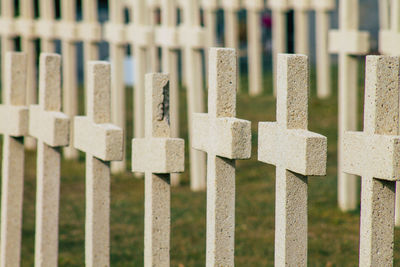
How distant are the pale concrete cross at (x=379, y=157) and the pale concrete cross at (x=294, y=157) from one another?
0.13 metres

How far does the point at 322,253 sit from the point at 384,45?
1.21 m

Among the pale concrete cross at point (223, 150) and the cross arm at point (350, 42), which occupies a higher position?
the cross arm at point (350, 42)

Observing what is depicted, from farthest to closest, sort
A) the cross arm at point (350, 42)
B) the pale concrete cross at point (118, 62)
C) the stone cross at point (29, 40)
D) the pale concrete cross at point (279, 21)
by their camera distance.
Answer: the pale concrete cross at point (279, 21), the stone cross at point (29, 40), the pale concrete cross at point (118, 62), the cross arm at point (350, 42)

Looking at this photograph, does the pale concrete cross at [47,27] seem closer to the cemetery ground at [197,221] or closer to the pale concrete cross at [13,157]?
the cemetery ground at [197,221]

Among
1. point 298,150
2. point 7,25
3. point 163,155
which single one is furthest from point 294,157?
point 7,25

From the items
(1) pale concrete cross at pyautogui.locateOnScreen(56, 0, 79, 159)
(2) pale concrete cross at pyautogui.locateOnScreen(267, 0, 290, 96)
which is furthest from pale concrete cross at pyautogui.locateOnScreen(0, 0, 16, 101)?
(2) pale concrete cross at pyautogui.locateOnScreen(267, 0, 290, 96)

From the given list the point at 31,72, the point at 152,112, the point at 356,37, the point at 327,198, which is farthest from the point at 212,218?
the point at 31,72

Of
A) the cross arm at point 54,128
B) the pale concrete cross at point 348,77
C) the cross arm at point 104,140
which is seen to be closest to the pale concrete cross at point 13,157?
the cross arm at point 54,128

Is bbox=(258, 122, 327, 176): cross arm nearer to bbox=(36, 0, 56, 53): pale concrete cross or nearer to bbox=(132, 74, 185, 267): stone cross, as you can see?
bbox=(132, 74, 185, 267): stone cross

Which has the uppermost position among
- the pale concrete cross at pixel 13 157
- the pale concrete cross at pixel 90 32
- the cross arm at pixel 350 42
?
the pale concrete cross at pixel 90 32

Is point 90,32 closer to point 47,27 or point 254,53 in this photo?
point 47,27

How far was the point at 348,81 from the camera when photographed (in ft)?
18.2

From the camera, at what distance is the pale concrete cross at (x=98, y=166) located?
3084mm

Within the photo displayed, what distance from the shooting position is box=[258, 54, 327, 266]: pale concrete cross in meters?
2.38
